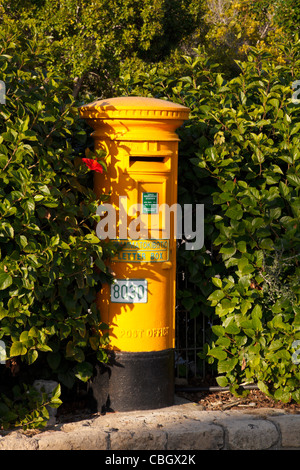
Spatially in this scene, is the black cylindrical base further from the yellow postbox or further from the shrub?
the shrub

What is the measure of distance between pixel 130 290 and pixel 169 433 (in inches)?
35.8

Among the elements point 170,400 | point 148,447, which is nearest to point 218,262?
point 170,400

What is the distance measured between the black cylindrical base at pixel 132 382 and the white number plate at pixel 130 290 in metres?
0.33

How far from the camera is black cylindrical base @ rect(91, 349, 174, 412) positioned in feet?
15.0

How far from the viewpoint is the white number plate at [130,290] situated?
457cm

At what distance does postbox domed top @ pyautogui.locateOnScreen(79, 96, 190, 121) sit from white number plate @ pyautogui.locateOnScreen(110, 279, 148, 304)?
1016 mm

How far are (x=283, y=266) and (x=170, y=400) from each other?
1140 millimetres

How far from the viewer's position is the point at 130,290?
4570mm

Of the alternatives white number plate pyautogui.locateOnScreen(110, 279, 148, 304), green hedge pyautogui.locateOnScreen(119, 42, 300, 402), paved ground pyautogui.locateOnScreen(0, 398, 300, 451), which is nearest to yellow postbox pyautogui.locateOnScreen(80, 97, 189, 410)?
white number plate pyautogui.locateOnScreen(110, 279, 148, 304)

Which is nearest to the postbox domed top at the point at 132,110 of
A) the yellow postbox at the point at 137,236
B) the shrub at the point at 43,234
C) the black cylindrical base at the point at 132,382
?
the yellow postbox at the point at 137,236

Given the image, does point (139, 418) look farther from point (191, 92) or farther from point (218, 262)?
point (191, 92)

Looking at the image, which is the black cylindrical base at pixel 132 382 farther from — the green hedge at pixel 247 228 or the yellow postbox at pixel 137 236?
the green hedge at pixel 247 228

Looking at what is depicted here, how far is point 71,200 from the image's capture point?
173 inches

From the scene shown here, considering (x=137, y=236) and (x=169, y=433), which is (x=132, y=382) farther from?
(x=137, y=236)
